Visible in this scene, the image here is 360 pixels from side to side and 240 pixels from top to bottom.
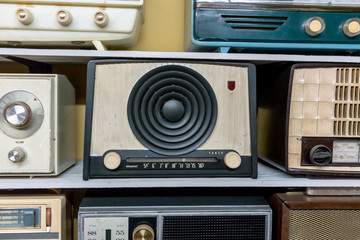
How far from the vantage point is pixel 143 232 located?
0.96 metres

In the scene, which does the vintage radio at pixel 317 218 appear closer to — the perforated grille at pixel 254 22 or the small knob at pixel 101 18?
the perforated grille at pixel 254 22

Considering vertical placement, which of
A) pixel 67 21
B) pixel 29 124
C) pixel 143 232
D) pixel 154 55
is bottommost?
pixel 143 232

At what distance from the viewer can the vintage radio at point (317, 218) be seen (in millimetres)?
977

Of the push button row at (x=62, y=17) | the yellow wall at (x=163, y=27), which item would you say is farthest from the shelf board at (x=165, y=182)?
the yellow wall at (x=163, y=27)

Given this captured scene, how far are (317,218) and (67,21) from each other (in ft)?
3.31

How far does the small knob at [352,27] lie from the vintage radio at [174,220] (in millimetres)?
633

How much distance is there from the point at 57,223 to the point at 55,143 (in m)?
0.25

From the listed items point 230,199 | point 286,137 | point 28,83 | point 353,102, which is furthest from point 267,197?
point 28,83

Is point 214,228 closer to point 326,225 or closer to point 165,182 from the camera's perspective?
point 165,182

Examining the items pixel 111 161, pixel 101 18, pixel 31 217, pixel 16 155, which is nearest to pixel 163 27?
pixel 101 18

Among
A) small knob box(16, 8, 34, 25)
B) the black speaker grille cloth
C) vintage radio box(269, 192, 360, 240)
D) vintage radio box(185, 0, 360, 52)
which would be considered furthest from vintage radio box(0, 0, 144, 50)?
vintage radio box(269, 192, 360, 240)

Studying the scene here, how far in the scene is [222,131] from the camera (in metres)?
1.02

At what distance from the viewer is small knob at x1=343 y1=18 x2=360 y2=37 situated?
3.34ft

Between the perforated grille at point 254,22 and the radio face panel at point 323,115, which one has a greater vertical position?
the perforated grille at point 254,22
